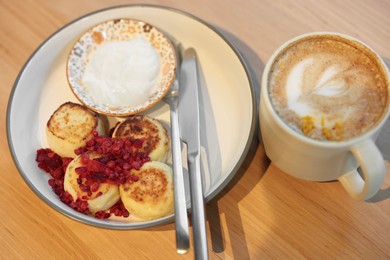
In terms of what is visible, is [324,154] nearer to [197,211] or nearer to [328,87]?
[328,87]

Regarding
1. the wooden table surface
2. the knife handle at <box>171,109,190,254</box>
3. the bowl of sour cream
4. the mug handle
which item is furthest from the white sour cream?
the mug handle

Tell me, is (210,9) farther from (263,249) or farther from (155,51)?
(263,249)

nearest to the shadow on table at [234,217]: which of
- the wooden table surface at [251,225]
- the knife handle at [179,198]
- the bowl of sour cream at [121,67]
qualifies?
the wooden table surface at [251,225]

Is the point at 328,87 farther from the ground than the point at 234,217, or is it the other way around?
the point at 328,87

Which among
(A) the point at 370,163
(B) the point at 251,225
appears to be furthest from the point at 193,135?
(A) the point at 370,163

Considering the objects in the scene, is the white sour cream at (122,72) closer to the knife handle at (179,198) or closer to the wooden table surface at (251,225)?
the knife handle at (179,198)

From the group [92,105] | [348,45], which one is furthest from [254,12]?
[92,105]

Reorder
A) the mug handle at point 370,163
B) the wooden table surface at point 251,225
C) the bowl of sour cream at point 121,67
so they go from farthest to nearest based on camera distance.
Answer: the bowl of sour cream at point 121,67
the wooden table surface at point 251,225
the mug handle at point 370,163

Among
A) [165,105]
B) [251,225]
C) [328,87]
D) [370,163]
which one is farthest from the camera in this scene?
[165,105]
